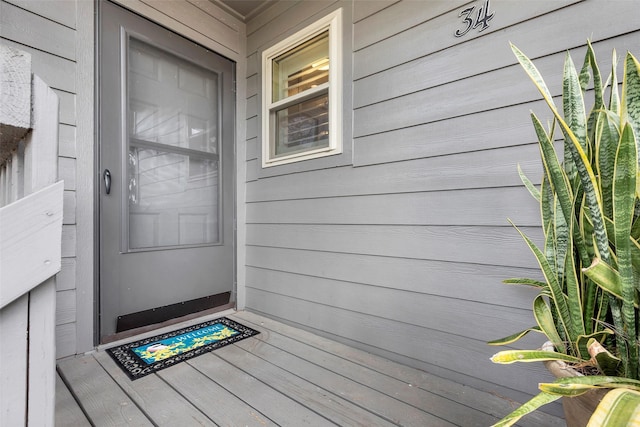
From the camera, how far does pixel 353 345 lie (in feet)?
5.82

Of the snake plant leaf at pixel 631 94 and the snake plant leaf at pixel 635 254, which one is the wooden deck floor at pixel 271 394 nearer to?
the snake plant leaf at pixel 635 254

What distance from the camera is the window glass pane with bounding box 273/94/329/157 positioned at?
1978 millimetres

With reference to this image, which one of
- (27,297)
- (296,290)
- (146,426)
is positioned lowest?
(146,426)

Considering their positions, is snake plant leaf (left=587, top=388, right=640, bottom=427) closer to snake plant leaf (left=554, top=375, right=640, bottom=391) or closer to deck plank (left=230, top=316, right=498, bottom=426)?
snake plant leaf (left=554, top=375, right=640, bottom=391)

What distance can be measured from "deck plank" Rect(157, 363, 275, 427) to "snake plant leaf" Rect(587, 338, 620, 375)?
1043 mm

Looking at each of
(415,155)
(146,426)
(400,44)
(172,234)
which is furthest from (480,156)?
(172,234)

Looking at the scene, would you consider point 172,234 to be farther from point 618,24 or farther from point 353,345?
point 618,24

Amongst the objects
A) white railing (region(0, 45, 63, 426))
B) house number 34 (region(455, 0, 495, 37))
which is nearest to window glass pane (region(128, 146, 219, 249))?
white railing (region(0, 45, 63, 426))

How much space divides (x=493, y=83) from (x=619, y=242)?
98cm

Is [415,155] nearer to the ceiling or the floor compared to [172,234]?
nearer to the ceiling

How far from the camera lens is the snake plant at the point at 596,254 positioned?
57 cm

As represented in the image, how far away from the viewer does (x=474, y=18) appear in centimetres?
137

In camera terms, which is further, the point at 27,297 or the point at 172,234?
the point at 172,234

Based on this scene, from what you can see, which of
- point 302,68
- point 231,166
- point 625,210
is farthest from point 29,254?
point 302,68
